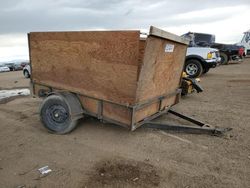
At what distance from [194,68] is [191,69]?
0.44 feet

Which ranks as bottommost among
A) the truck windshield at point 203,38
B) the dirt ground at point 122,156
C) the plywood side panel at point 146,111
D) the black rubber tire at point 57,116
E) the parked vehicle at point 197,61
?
the dirt ground at point 122,156

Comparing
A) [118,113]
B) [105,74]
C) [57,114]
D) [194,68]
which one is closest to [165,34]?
[105,74]

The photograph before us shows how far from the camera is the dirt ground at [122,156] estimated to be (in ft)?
9.95

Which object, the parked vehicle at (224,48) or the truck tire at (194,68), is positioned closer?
the truck tire at (194,68)

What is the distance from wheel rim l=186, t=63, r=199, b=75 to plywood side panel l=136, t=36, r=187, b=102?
577cm

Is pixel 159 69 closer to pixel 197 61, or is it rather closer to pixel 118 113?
pixel 118 113

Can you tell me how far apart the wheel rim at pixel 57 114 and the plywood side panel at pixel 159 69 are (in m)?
1.50

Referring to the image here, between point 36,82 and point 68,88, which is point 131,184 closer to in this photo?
point 68,88

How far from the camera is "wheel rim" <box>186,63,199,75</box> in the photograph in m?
10.7

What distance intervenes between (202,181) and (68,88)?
2.71 metres

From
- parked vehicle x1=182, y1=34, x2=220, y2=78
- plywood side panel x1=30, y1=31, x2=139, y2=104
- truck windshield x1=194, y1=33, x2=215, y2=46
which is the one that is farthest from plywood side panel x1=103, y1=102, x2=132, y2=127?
truck windshield x1=194, y1=33, x2=215, y2=46

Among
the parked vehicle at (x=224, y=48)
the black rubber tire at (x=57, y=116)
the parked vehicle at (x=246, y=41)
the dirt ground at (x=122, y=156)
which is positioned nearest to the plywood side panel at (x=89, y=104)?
the black rubber tire at (x=57, y=116)

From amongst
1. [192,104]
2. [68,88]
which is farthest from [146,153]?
[192,104]

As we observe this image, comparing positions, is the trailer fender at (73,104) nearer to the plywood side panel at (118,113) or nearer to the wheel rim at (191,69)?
the plywood side panel at (118,113)
